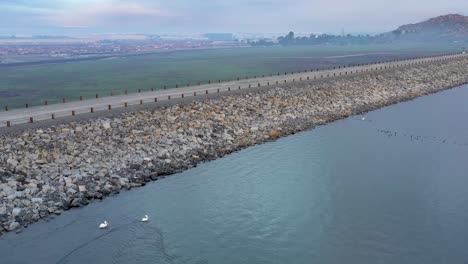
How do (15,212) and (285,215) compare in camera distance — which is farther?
(285,215)

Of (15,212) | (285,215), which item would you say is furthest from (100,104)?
(285,215)

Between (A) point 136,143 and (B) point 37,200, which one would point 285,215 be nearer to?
(B) point 37,200

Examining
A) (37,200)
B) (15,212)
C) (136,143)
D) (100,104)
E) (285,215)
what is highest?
(100,104)

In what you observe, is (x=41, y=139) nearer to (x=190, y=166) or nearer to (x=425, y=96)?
(x=190, y=166)

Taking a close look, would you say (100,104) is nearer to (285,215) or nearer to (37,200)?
(37,200)

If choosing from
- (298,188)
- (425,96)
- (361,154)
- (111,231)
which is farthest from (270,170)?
(425,96)

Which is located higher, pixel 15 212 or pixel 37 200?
pixel 37 200

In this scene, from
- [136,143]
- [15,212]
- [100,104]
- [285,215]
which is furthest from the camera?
[100,104]

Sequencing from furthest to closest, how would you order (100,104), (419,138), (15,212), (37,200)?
(419,138) < (100,104) < (37,200) < (15,212)
